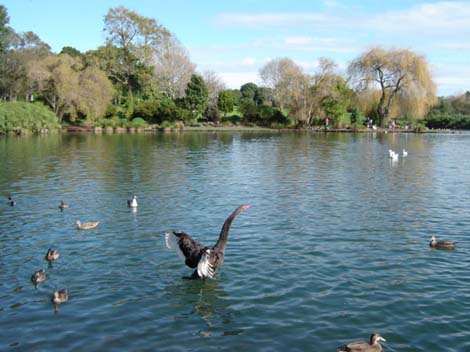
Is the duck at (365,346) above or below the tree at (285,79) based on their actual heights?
below

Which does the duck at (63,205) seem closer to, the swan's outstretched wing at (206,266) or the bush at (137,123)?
the swan's outstretched wing at (206,266)

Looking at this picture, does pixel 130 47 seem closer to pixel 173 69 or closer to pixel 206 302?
pixel 173 69

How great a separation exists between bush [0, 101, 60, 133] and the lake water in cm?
4220

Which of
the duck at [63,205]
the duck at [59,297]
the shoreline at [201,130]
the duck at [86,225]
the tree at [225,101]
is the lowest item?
the duck at [59,297]

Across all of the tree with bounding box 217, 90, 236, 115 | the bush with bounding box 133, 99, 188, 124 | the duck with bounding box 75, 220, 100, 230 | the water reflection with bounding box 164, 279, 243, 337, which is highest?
the tree with bounding box 217, 90, 236, 115

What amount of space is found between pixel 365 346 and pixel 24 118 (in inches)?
2533

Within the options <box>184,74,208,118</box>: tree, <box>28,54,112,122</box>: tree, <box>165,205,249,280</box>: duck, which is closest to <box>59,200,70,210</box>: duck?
<box>165,205,249,280</box>: duck

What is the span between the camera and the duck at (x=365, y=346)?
7723 mm

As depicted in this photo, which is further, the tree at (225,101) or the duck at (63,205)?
the tree at (225,101)

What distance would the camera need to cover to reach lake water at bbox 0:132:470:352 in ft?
28.7

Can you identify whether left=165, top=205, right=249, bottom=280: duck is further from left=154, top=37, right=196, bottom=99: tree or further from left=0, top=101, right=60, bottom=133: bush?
left=154, top=37, right=196, bottom=99: tree

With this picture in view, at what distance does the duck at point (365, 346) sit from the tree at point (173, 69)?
88302mm

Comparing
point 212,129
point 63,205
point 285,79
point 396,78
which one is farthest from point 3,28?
point 63,205

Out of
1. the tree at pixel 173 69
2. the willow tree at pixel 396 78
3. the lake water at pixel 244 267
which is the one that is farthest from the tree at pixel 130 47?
the lake water at pixel 244 267
